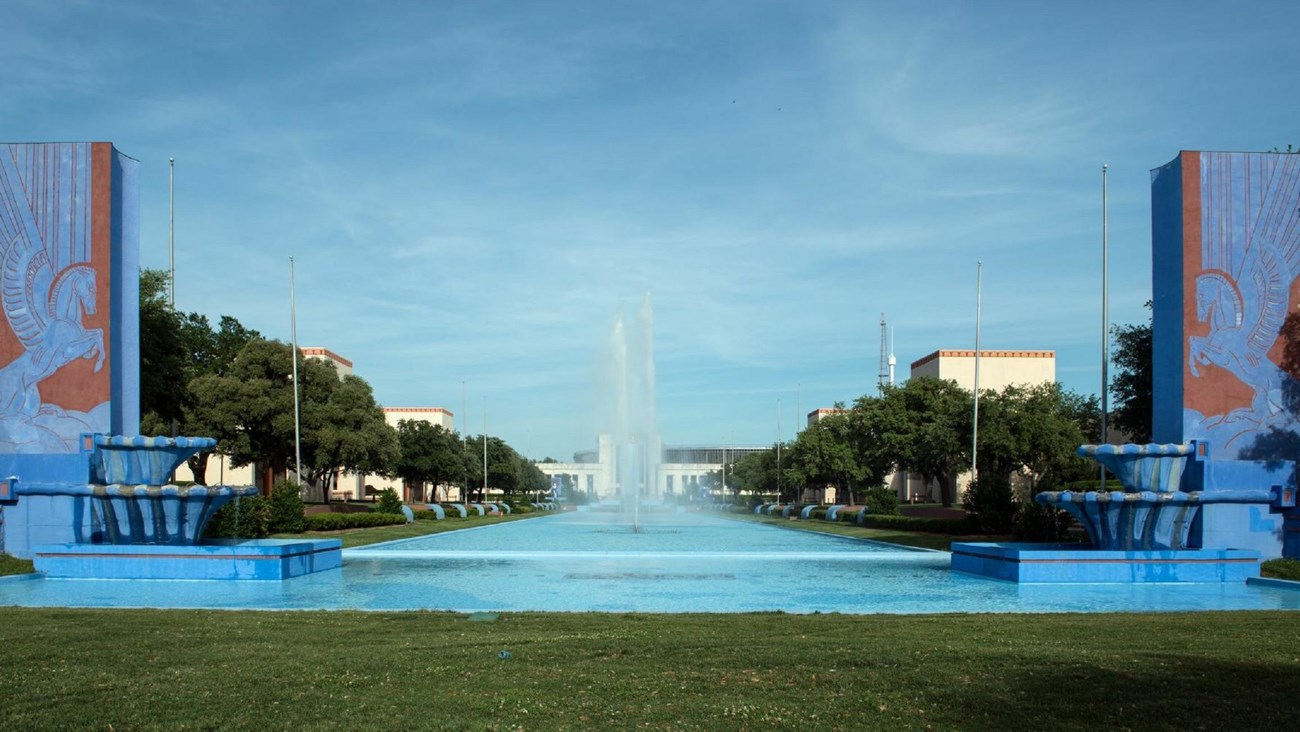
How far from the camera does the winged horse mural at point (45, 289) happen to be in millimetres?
22141

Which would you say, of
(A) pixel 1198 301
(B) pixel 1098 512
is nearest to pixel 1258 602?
(B) pixel 1098 512

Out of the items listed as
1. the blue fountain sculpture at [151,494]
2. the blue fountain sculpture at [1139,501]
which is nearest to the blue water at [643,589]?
the blue fountain sculpture at [1139,501]

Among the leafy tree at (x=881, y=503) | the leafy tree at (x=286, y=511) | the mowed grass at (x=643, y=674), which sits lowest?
the leafy tree at (x=881, y=503)

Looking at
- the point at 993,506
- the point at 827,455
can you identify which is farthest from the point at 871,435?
the point at 993,506

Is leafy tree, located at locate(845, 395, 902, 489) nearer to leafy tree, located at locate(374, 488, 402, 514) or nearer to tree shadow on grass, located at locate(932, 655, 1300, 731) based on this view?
leafy tree, located at locate(374, 488, 402, 514)

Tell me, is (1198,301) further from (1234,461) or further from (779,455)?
(779,455)

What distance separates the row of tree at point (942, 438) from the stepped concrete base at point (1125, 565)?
16486 millimetres

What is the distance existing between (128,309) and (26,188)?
3.23 metres

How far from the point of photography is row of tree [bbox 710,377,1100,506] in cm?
4688

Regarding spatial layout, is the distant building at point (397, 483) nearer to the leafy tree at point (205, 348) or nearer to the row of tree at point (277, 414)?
the leafy tree at point (205, 348)

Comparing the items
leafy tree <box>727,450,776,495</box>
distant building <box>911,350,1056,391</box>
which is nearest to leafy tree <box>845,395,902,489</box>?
distant building <box>911,350,1056,391</box>

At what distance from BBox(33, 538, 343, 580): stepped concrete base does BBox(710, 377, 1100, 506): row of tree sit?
85.0ft

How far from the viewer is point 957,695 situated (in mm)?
8062

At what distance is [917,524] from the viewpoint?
3750cm
